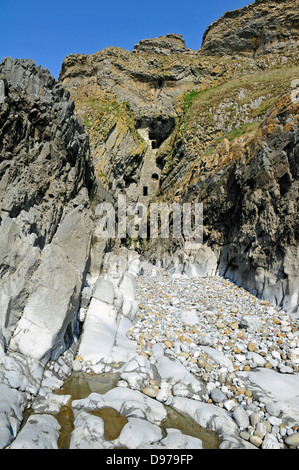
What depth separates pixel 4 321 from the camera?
6.50 metres

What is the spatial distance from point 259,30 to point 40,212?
191 feet

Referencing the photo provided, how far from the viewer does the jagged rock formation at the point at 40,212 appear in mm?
6895

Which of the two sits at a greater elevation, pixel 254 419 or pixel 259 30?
pixel 259 30

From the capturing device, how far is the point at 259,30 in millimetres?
46375

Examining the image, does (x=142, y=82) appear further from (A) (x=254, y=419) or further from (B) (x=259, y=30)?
(A) (x=254, y=419)

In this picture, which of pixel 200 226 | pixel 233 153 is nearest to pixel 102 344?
pixel 200 226

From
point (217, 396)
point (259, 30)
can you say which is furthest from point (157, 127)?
point (217, 396)

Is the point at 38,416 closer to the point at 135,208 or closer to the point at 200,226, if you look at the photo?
the point at 200,226

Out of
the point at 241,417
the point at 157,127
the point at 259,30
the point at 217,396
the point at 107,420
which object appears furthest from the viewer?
the point at 259,30

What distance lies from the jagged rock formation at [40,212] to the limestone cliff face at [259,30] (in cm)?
4881

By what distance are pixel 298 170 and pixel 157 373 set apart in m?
11.6

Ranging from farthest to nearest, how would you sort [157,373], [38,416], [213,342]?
[213,342] < [157,373] < [38,416]

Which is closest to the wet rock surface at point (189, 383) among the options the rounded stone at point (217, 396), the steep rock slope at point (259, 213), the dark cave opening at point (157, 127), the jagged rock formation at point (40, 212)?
the rounded stone at point (217, 396)

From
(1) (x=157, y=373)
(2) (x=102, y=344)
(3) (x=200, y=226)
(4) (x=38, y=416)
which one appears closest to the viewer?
(4) (x=38, y=416)
